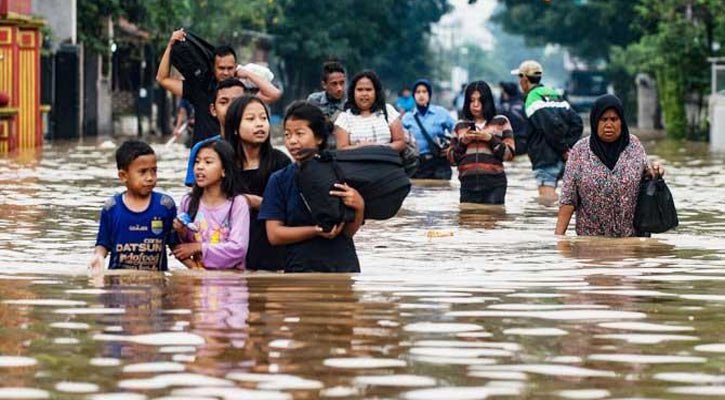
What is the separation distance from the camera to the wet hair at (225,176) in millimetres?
11750

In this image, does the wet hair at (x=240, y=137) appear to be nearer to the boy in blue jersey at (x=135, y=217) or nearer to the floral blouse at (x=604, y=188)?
the boy in blue jersey at (x=135, y=217)

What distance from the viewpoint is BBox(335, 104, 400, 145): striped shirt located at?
17.5 meters

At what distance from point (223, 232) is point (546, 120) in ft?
32.3

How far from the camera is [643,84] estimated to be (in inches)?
3103

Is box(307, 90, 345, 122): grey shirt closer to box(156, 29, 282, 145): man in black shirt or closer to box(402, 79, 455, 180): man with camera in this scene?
box(156, 29, 282, 145): man in black shirt

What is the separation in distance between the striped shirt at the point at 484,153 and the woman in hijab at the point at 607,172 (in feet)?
17.9

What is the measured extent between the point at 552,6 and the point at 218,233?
3046 inches

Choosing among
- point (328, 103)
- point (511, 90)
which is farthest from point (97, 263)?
point (511, 90)

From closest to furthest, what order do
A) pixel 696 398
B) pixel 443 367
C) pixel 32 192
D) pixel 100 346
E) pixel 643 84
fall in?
pixel 696 398, pixel 443 367, pixel 100 346, pixel 32 192, pixel 643 84

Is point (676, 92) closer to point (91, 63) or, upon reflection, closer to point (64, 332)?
point (91, 63)

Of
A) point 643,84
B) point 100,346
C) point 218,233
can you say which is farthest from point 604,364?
point 643,84

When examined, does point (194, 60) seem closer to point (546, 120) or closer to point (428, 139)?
point (546, 120)

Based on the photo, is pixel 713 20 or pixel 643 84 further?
pixel 643 84

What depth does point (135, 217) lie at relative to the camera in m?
11.7
